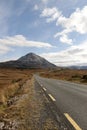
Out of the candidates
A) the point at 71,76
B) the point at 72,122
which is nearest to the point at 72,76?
the point at 71,76

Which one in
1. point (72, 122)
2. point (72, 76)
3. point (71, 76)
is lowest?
point (72, 122)

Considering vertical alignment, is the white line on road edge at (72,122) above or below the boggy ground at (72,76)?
below

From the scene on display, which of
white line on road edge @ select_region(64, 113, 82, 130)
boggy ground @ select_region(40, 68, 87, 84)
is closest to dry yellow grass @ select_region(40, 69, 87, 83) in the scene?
boggy ground @ select_region(40, 68, 87, 84)

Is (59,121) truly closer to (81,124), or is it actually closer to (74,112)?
(81,124)

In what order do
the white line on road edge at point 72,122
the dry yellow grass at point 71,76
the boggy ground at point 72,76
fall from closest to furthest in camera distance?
the white line on road edge at point 72,122 → the boggy ground at point 72,76 → the dry yellow grass at point 71,76

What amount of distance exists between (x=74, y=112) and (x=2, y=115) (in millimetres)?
2938

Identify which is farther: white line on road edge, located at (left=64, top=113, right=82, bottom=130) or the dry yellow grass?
the dry yellow grass

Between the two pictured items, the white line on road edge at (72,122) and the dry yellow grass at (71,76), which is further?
the dry yellow grass at (71,76)

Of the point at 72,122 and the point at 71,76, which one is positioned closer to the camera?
the point at 72,122

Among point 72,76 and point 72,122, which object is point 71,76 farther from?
point 72,122

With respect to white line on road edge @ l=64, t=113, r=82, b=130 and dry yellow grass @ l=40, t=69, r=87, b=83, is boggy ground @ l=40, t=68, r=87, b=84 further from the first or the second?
white line on road edge @ l=64, t=113, r=82, b=130

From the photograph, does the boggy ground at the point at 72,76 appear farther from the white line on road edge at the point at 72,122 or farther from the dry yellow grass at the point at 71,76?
the white line on road edge at the point at 72,122

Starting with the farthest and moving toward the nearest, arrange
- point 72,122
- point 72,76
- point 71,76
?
point 71,76 → point 72,76 → point 72,122

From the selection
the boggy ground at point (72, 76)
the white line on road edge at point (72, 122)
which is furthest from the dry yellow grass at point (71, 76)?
the white line on road edge at point (72, 122)
